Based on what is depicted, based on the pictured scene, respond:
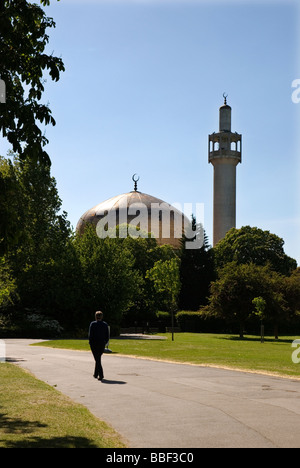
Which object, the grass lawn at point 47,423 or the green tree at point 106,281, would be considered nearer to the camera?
the grass lawn at point 47,423

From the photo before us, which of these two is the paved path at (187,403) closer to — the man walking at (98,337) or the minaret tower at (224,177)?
the man walking at (98,337)

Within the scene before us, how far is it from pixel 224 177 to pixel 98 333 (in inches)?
2759

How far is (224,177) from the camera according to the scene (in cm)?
8331

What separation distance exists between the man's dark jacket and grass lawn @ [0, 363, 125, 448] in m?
2.57

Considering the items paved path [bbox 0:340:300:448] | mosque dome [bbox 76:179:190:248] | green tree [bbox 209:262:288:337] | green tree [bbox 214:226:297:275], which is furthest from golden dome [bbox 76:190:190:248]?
paved path [bbox 0:340:300:448]

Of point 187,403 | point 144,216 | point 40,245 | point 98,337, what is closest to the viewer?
point 187,403

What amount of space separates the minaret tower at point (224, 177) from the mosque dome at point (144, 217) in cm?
753

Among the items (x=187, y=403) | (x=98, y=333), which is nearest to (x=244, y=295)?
(x=98, y=333)

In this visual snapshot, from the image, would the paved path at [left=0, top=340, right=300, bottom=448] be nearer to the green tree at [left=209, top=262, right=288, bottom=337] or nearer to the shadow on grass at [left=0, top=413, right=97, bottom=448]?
the shadow on grass at [left=0, top=413, right=97, bottom=448]

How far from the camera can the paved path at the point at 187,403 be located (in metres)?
7.51

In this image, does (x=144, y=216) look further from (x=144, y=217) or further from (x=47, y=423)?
(x=47, y=423)

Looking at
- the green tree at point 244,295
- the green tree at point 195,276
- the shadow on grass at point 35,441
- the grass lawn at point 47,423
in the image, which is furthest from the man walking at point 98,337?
the green tree at point 195,276

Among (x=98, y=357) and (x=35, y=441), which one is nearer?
(x=35, y=441)
